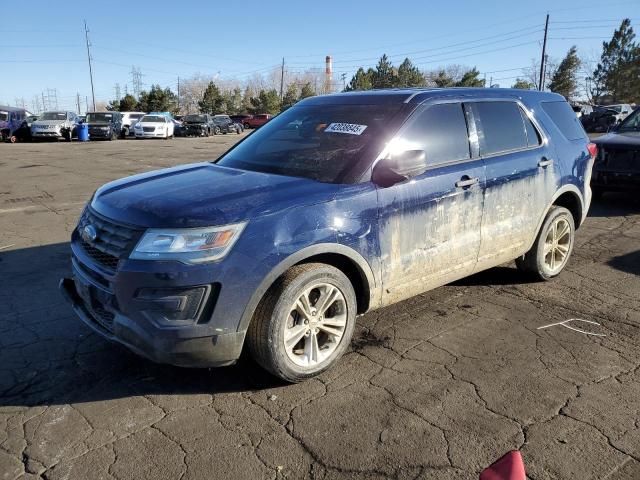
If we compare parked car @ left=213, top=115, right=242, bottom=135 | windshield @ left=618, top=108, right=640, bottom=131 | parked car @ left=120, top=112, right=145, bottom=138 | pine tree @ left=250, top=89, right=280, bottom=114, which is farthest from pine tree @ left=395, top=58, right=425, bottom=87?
windshield @ left=618, top=108, right=640, bottom=131

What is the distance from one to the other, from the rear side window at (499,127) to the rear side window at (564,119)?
568 millimetres

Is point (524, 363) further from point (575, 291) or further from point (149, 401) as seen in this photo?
point (149, 401)

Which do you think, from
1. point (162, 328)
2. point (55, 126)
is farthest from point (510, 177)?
point (55, 126)

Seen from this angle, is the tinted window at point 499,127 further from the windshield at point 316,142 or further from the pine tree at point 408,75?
the pine tree at point 408,75

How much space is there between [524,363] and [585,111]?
41.4 metres

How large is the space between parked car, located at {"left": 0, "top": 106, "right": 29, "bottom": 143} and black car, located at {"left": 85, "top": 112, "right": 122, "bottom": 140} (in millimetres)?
3491

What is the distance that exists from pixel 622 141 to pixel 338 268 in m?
7.39

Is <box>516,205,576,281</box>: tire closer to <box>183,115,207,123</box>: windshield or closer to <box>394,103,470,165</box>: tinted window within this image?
<box>394,103,470,165</box>: tinted window

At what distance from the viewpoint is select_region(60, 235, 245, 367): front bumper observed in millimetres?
2842

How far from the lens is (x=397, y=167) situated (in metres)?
3.45

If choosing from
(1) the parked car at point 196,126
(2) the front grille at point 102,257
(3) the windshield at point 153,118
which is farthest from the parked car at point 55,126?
(2) the front grille at point 102,257

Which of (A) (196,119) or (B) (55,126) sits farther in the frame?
(A) (196,119)

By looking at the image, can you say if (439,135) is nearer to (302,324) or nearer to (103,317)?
(302,324)

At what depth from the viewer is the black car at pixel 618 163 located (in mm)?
8500
